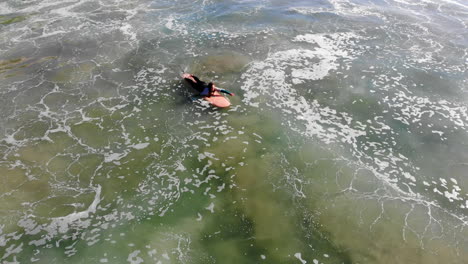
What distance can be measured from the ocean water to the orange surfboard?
64 cm

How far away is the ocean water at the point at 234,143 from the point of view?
11875 mm

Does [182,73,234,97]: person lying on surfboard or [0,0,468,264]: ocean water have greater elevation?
[182,73,234,97]: person lying on surfboard

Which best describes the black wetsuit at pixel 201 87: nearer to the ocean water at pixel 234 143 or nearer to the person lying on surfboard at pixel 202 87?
the person lying on surfboard at pixel 202 87

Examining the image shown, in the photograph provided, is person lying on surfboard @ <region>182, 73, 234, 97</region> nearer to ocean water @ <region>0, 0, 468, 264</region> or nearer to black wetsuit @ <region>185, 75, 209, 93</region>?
black wetsuit @ <region>185, 75, 209, 93</region>

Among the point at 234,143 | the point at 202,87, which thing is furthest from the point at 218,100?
the point at 234,143

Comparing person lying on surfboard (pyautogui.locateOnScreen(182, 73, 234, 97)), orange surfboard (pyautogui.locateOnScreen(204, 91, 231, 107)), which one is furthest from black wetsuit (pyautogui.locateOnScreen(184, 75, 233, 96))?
orange surfboard (pyautogui.locateOnScreen(204, 91, 231, 107))

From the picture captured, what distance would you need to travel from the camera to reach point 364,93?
19922mm

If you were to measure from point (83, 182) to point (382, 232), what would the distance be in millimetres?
12573

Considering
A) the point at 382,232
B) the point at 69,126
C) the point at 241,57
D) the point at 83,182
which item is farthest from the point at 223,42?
the point at 382,232

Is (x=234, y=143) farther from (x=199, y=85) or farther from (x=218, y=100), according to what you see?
(x=199, y=85)

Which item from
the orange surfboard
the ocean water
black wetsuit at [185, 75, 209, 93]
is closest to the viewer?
the ocean water

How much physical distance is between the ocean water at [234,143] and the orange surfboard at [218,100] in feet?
2.10

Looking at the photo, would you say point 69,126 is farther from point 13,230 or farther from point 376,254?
point 376,254

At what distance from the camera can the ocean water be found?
39.0ft
